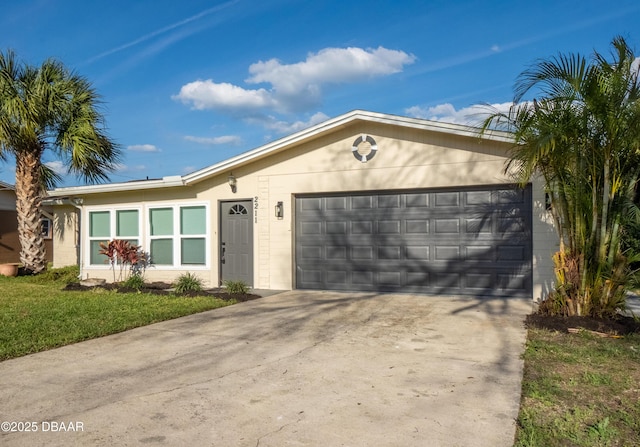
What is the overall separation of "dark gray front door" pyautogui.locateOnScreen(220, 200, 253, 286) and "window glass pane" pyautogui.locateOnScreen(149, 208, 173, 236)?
162 centimetres

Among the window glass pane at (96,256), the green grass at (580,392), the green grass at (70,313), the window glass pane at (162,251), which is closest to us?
the green grass at (580,392)

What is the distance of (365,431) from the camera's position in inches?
130

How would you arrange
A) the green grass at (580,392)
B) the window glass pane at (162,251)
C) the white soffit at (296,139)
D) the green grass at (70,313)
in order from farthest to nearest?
the window glass pane at (162,251) → the white soffit at (296,139) → the green grass at (70,313) → the green grass at (580,392)

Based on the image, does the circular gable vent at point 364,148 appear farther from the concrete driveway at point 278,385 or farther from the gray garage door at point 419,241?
the concrete driveway at point 278,385

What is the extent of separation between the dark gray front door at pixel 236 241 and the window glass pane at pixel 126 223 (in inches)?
111

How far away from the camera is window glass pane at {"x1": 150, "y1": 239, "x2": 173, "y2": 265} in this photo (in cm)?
1237

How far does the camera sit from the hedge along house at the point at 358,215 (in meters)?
9.23

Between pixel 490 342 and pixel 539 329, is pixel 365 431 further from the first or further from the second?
pixel 539 329

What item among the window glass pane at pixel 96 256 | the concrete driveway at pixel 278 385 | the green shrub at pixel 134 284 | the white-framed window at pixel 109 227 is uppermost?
the white-framed window at pixel 109 227

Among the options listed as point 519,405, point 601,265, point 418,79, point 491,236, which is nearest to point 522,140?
point 601,265

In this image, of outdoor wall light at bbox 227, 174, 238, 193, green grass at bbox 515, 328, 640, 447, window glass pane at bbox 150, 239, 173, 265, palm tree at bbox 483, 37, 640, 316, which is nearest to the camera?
green grass at bbox 515, 328, 640, 447

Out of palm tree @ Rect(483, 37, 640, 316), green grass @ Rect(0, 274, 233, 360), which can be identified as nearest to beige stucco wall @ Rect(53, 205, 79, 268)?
green grass @ Rect(0, 274, 233, 360)

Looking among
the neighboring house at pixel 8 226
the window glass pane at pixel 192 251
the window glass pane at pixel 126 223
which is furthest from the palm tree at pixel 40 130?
the neighboring house at pixel 8 226

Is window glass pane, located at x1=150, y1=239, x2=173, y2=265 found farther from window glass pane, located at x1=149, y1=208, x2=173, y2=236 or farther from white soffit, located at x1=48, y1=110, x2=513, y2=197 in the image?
white soffit, located at x1=48, y1=110, x2=513, y2=197
